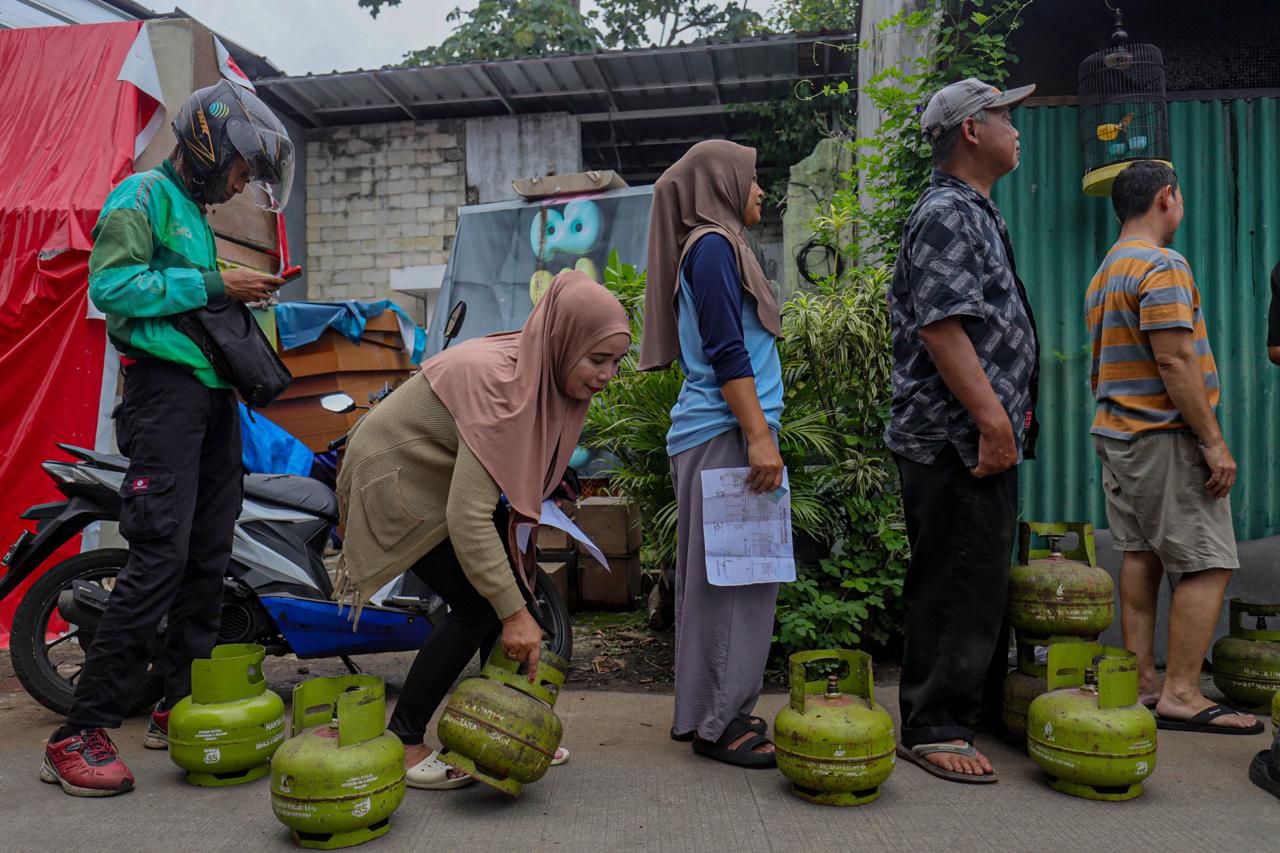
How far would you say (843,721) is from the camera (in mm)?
2684

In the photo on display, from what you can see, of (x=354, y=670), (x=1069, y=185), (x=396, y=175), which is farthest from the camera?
(x=396, y=175)

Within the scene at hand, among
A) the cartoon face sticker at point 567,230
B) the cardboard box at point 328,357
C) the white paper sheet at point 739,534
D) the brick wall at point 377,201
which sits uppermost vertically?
the brick wall at point 377,201

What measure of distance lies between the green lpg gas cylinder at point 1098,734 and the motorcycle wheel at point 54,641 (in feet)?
10.1

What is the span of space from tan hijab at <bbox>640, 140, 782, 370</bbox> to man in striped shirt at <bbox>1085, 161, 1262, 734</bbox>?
52.4 inches

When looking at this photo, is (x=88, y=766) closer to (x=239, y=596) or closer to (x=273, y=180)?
(x=239, y=596)

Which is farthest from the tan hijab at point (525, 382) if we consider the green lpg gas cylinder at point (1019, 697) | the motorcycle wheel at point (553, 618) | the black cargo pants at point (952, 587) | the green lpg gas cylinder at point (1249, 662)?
the green lpg gas cylinder at point (1249, 662)

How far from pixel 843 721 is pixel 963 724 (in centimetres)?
64

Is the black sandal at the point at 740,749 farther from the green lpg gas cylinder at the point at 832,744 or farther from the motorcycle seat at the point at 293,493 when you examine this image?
the motorcycle seat at the point at 293,493

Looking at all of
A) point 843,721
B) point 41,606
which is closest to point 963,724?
point 843,721

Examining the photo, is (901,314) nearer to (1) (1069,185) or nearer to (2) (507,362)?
(2) (507,362)

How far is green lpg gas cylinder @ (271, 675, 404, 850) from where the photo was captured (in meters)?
2.42

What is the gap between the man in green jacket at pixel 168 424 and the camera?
9.44ft

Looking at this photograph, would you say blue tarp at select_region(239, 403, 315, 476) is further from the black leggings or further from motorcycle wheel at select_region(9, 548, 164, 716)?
the black leggings

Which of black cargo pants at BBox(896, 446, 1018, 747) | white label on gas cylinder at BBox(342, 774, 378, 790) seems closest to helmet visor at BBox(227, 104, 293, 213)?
white label on gas cylinder at BBox(342, 774, 378, 790)
